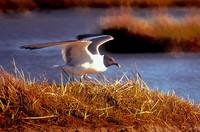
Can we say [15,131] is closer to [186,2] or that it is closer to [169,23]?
[169,23]

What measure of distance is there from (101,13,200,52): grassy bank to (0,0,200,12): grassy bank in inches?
332

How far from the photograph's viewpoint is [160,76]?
41.9 ft

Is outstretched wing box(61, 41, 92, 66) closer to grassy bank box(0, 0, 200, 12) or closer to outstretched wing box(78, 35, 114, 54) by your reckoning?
outstretched wing box(78, 35, 114, 54)

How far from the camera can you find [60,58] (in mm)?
14969

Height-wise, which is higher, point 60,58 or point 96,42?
point 96,42

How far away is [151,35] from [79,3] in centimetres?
1067

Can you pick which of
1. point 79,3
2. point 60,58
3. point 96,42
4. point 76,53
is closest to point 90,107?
point 76,53

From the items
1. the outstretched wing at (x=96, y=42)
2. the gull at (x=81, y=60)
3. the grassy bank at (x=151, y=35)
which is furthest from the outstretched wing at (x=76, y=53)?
the grassy bank at (x=151, y=35)

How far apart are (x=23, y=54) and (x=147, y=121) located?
7465 mm

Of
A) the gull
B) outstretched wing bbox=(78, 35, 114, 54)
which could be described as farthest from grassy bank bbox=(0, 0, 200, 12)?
the gull

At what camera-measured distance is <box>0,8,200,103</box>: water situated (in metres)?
12.0

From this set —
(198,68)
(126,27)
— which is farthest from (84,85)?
(126,27)

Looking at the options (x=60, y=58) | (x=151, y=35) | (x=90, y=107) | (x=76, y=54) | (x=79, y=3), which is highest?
(x=76, y=54)

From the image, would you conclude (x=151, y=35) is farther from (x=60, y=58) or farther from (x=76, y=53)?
(x=76, y=53)
